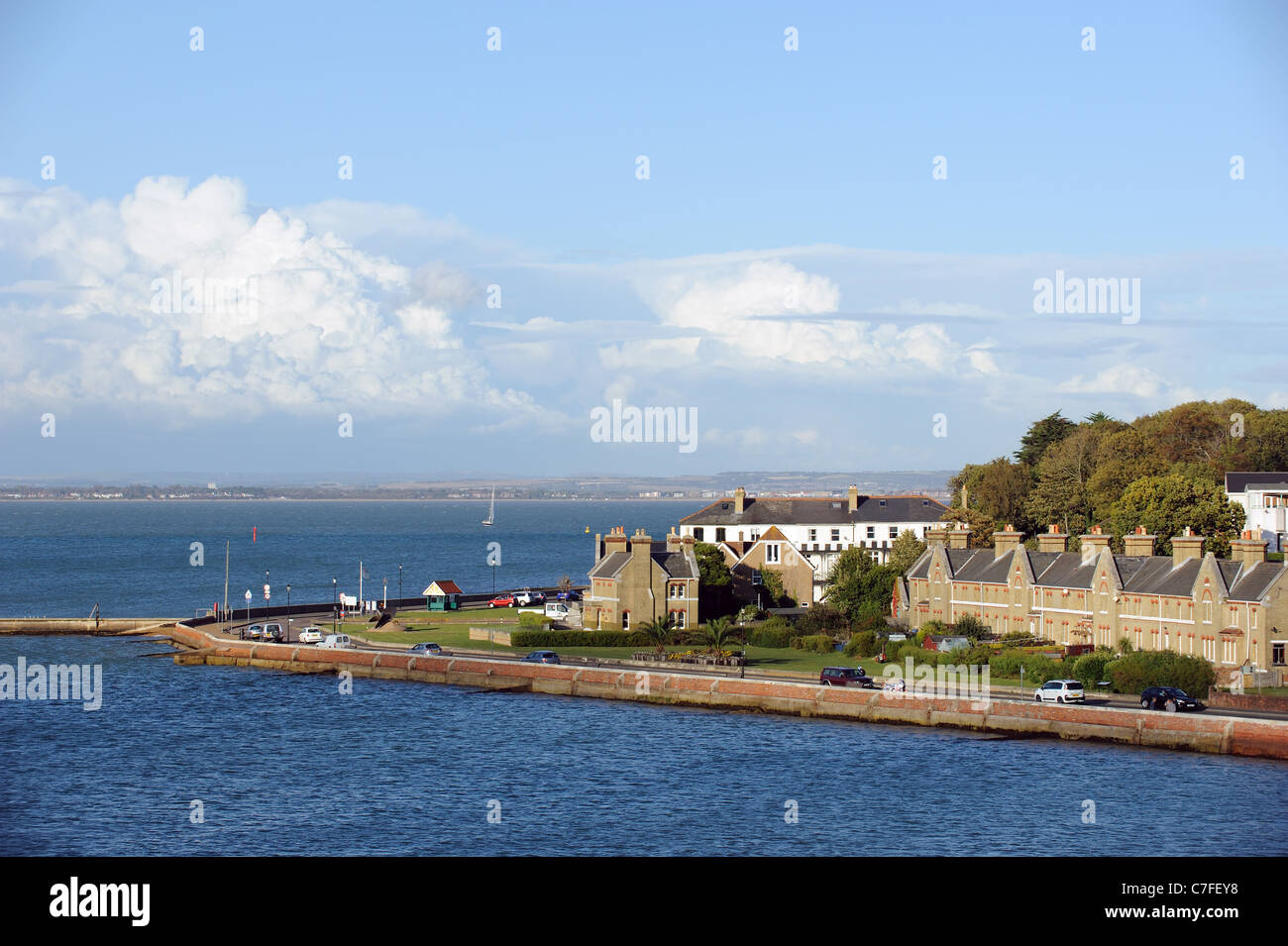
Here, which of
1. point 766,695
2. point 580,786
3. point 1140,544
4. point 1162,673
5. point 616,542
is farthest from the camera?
point 616,542

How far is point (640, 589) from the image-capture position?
10031cm

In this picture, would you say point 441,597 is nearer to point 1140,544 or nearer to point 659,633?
point 659,633

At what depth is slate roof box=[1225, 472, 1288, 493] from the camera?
129m

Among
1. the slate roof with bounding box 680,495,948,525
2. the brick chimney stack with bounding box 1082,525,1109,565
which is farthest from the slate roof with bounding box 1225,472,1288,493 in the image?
the brick chimney stack with bounding box 1082,525,1109,565

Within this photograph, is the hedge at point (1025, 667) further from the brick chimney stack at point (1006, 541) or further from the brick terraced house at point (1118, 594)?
the brick chimney stack at point (1006, 541)

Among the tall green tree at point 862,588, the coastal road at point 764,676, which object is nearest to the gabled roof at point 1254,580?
the coastal road at point 764,676

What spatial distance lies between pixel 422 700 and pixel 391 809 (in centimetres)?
2680

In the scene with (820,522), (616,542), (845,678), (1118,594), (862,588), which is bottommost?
(845,678)

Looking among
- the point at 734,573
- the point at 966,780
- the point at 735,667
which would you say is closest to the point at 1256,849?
the point at 966,780

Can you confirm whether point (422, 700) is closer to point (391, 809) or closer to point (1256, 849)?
point (391, 809)

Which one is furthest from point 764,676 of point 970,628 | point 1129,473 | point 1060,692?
point 1129,473

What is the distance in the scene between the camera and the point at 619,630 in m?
97.0

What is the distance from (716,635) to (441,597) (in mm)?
38247
